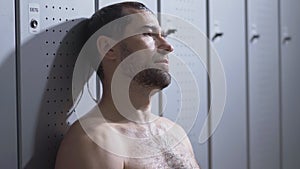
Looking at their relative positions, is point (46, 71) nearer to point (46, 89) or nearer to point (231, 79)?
point (46, 89)

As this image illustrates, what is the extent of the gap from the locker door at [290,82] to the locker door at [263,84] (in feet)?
0.22

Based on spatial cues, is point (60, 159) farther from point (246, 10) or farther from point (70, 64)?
point (246, 10)

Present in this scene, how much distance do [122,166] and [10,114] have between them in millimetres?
381

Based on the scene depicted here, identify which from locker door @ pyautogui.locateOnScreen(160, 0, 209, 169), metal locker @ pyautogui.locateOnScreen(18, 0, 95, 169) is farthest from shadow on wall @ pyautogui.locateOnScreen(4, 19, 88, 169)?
locker door @ pyautogui.locateOnScreen(160, 0, 209, 169)

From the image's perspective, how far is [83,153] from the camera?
144 centimetres

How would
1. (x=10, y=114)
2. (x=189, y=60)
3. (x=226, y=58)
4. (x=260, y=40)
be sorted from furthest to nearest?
(x=260, y=40), (x=226, y=58), (x=189, y=60), (x=10, y=114)

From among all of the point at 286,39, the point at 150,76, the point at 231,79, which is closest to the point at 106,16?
the point at 150,76

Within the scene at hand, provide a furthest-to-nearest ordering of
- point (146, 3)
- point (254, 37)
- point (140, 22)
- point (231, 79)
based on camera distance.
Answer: point (254, 37)
point (231, 79)
point (146, 3)
point (140, 22)

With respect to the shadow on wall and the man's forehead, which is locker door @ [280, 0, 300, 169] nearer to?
the man's forehead

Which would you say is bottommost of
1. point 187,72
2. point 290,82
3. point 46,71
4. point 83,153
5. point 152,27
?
point 290,82

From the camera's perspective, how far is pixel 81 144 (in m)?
1.45

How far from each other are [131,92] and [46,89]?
12.3 inches

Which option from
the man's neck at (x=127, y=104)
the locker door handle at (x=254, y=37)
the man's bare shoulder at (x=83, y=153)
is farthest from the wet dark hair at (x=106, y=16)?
the locker door handle at (x=254, y=37)

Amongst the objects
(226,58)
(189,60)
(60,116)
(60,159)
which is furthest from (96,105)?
(226,58)
